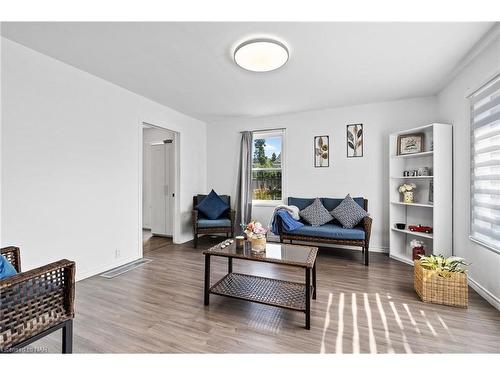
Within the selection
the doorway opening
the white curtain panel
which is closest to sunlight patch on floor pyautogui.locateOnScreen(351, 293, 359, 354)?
the white curtain panel

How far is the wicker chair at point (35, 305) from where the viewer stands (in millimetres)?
1086

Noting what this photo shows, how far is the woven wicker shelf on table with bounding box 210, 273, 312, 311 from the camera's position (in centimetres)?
193

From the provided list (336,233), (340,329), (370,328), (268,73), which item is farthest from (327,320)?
(268,73)

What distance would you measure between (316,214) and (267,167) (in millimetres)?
1429

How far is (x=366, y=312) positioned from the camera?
1.99 meters

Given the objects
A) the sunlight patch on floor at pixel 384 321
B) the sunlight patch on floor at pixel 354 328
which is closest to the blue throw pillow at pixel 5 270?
the sunlight patch on floor at pixel 354 328

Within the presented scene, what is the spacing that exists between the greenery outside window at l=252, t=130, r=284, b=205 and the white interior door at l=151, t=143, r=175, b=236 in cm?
175

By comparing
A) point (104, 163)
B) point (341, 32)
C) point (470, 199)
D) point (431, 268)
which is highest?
point (341, 32)

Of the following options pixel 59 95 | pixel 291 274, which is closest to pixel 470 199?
pixel 291 274

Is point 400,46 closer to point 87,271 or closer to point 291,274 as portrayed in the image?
point 291,274

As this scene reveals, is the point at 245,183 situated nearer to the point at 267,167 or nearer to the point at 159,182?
the point at 267,167

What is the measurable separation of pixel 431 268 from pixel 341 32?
2290 mm

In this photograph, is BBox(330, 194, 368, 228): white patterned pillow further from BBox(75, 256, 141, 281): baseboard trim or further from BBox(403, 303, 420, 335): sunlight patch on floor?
BBox(75, 256, 141, 281): baseboard trim
